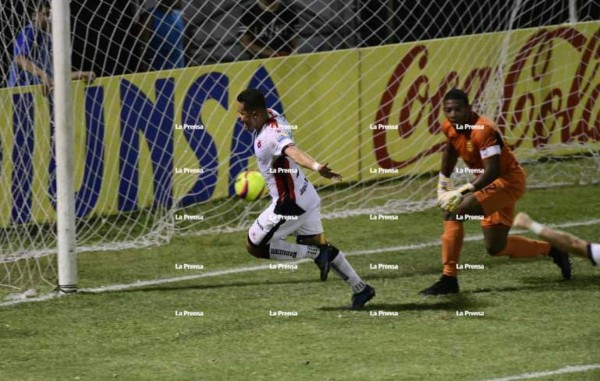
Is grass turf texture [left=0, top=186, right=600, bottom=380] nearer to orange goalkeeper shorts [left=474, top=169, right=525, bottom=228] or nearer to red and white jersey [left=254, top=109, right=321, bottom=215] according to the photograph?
orange goalkeeper shorts [left=474, top=169, right=525, bottom=228]

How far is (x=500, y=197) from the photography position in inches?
378

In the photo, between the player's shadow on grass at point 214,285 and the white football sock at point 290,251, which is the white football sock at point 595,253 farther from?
the player's shadow on grass at point 214,285

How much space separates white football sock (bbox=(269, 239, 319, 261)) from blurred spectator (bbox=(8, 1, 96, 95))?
7.91 feet

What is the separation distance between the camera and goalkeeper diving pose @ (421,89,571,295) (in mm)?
9258

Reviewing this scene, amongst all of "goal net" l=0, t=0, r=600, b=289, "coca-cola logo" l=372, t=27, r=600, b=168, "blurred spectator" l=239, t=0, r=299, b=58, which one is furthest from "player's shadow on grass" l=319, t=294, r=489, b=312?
"coca-cola logo" l=372, t=27, r=600, b=168

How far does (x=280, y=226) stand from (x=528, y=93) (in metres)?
5.87

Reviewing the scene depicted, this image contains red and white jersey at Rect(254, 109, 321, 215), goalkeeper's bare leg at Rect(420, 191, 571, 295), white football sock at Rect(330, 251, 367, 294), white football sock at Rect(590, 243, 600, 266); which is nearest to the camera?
white football sock at Rect(590, 243, 600, 266)

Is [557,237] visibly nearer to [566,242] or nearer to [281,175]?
[566,242]

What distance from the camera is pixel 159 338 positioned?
27.9ft

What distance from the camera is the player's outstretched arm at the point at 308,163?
328 inches

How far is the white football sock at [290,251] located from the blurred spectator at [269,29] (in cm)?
397

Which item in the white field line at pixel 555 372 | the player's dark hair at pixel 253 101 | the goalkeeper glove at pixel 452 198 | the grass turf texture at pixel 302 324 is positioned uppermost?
the player's dark hair at pixel 253 101

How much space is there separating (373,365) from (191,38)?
575cm

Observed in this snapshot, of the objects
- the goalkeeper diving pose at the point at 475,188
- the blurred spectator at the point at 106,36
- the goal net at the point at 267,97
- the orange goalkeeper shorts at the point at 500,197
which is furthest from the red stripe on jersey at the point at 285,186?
the blurred spectator at the point at 106,36
